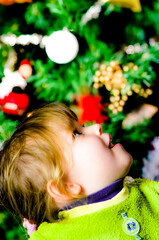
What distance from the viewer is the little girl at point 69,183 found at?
0.74 meters

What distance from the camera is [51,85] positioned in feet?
3.47

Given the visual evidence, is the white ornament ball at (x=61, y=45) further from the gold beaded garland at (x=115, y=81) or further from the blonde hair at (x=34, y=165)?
the blonde hair at (x=34, y=165)

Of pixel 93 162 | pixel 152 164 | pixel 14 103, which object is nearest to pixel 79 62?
pixel 14 103

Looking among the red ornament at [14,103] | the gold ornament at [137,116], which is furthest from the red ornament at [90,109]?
the red ornament at [14,103]

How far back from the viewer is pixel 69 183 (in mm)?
746

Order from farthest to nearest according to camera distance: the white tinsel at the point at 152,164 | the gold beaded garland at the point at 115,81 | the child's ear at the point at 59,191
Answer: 1. the white tinsel at the point at 152,164
2. the gold beaded garland at the point at 115,81
3. the child's ear at the point at 59,191

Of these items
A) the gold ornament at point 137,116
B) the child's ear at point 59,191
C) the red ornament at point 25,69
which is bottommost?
the gold ornament at point 137,116

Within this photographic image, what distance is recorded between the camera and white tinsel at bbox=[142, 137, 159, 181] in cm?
119

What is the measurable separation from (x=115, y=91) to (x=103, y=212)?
539 millimetres

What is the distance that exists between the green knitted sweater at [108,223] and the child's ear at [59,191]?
73mm

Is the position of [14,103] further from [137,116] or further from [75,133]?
[137,116]

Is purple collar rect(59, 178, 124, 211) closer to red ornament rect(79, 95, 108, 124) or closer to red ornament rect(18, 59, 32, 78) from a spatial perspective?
red ornament rect(79, 95, 108, 124)

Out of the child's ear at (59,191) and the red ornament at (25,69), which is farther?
the red ornament at (25,69)

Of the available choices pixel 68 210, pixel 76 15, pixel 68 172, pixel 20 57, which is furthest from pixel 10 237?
pixel 76 15
